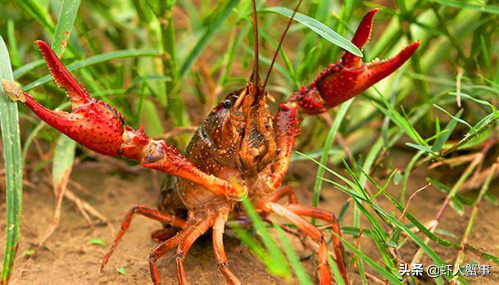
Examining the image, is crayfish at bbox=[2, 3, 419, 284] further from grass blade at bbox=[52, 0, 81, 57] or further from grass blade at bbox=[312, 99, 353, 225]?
grass blade at bbox=[52, 0, 81, 57]

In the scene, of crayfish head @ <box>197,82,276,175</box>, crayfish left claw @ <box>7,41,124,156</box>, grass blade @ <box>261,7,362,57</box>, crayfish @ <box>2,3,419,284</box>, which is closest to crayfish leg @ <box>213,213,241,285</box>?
crayfish @ <box>2,3,419,284</box>

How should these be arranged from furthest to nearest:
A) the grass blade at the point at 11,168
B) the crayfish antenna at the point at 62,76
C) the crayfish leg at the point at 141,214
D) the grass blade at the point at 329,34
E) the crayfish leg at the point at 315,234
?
the crayfish leg at the point at 141,214, the crayfish leg at the point at 315,234, the grass blade at the point at 329,34, the grass blade at the point at 11,168, the crayfish antenna at the point at 62,76

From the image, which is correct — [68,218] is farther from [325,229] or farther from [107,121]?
[325,229]

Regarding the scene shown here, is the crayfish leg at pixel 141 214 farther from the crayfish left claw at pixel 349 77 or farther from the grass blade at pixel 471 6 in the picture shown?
the grass blade at pixel 471 6

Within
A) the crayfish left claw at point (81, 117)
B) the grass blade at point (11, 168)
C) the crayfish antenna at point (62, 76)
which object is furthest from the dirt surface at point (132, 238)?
the crayfish antenna at point (62, 76)

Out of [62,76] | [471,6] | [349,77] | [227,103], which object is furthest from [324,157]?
[62,76]

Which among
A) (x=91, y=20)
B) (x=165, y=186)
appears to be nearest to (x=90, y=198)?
(x=165, y=186)
